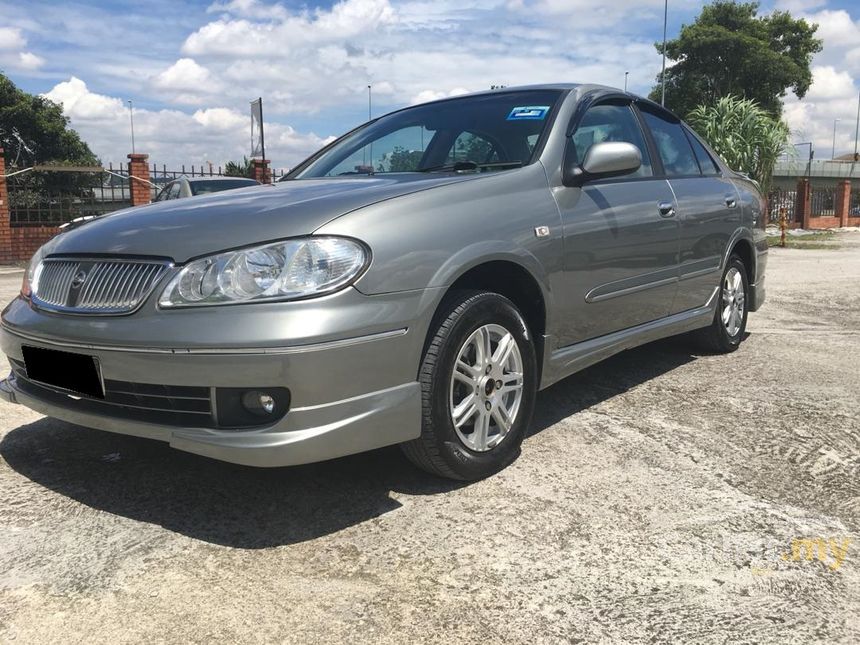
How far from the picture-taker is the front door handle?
13.6 feet

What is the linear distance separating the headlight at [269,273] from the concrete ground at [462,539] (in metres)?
0.81

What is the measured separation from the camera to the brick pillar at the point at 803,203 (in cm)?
2880

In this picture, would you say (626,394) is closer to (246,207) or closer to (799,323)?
(246,207)

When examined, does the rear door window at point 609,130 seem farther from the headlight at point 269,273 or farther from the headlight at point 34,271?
the headlight at point 34,271

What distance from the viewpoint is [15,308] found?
308cm

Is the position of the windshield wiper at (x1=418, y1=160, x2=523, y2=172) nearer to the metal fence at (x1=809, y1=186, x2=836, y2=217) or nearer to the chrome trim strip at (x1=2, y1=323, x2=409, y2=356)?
the chrome trim strip at (x1=2, y1=323, x2=409, y2=356)

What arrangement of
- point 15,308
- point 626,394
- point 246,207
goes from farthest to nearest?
point 626,394 < point 15,308 < point 246,207

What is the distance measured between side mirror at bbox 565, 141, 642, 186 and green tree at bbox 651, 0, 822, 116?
37.8 meters

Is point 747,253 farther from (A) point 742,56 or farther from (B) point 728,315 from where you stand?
(A) point 742,56

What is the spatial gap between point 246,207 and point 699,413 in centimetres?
251

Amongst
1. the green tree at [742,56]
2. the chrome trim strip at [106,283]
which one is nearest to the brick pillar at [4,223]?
the chrome trim strip at [106,283]

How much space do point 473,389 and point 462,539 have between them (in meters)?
0.63

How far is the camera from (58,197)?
50.2 ft

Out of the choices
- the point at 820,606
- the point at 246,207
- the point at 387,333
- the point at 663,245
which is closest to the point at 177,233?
the point at 246,207
